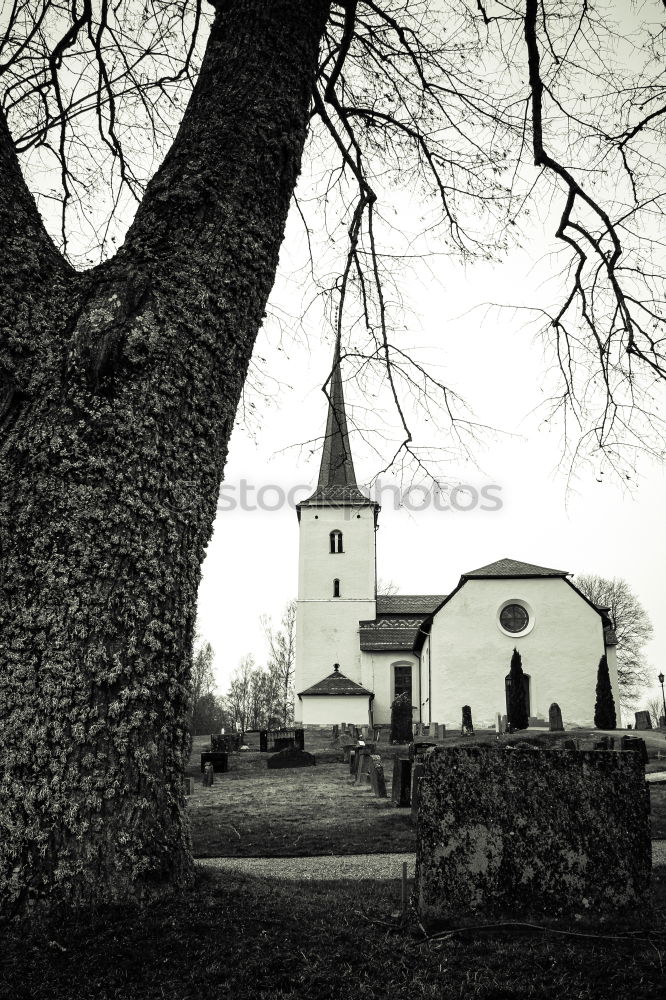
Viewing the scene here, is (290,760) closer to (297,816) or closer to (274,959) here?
(297,816)

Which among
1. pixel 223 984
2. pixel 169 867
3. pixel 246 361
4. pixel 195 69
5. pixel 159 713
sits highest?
pixel 195 69

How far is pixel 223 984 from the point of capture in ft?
7.00

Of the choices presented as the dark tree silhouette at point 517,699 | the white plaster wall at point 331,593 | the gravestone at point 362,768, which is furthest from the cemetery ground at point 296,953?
the white plaster wall at point 331,593

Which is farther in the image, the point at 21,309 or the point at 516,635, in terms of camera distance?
the point at 516,635

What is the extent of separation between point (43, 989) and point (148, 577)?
1232 mm

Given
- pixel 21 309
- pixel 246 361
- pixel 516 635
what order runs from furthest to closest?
pixel 516 635
pixel 246 361
pixel 21 309

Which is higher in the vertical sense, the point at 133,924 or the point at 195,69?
the point at 195,69

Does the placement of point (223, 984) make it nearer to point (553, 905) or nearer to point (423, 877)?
point (423, 877)

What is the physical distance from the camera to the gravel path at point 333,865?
6035mm

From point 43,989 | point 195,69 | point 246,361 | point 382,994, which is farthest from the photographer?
point 195,69

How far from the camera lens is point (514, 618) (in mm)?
33688

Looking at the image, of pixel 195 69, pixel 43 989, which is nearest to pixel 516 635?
pixel 195 69

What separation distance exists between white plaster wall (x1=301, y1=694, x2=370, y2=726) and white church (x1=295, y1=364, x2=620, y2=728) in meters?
0.05

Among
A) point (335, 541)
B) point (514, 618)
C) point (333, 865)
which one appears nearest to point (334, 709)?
point (335, 541)
